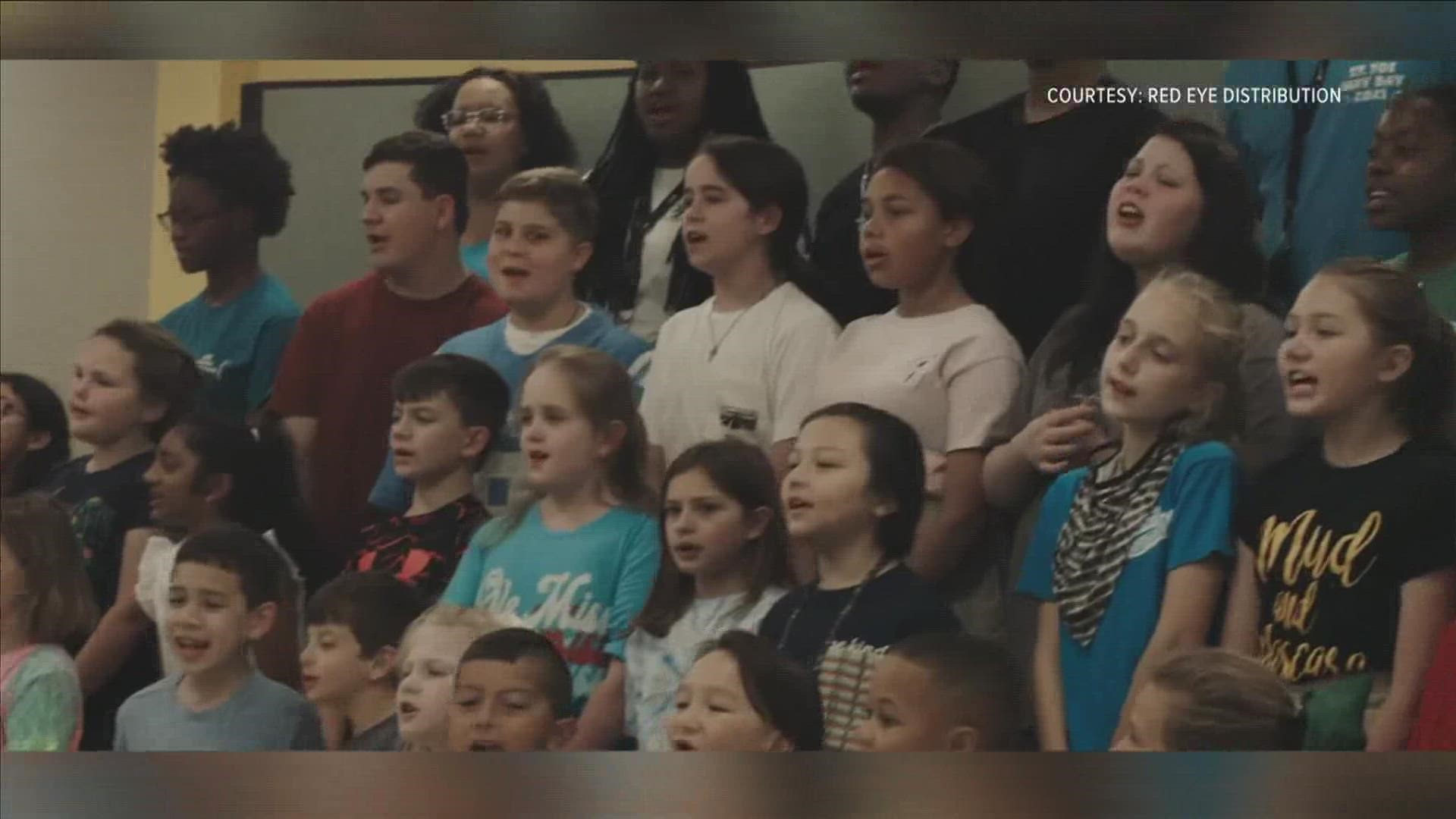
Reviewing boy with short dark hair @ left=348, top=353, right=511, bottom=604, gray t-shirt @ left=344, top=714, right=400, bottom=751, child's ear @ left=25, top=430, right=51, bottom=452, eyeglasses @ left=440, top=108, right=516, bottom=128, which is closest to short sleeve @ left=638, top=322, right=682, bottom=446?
boy with short dark hair @ left=348, top=353, right=511, bottom=604

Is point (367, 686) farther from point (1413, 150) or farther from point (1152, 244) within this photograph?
point (1413, 150)

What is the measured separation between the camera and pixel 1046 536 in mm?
1699

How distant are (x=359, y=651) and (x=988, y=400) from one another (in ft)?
1.87

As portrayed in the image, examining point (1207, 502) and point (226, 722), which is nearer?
point (1207, 502)

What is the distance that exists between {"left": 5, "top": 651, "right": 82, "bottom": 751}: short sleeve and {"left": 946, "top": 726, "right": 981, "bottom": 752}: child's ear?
2.35 feet

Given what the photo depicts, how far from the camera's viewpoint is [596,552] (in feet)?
5.74

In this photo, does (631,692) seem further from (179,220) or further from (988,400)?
(179,220)

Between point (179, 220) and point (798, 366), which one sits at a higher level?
point (179, 220)

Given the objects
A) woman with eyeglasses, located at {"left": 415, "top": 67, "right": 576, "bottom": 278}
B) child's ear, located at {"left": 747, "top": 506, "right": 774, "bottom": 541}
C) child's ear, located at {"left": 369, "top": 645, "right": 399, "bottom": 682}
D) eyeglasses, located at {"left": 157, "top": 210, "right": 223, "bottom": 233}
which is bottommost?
child's ear, located at {"left": 369, "top": 645, "right": 399, "bottom": 682}

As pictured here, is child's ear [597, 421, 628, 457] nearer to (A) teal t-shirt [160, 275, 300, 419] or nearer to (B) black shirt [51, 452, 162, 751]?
(A) teal t-shirt [160, 275, 300, 419]

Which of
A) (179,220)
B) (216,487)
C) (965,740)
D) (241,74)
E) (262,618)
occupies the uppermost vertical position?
(241,74)

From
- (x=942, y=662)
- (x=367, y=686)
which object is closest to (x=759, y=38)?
(x=942, y=662)

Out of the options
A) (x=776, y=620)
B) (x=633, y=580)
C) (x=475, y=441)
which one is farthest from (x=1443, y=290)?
(x=475, y=441)

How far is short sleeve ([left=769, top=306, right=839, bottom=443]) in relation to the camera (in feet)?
5.65
